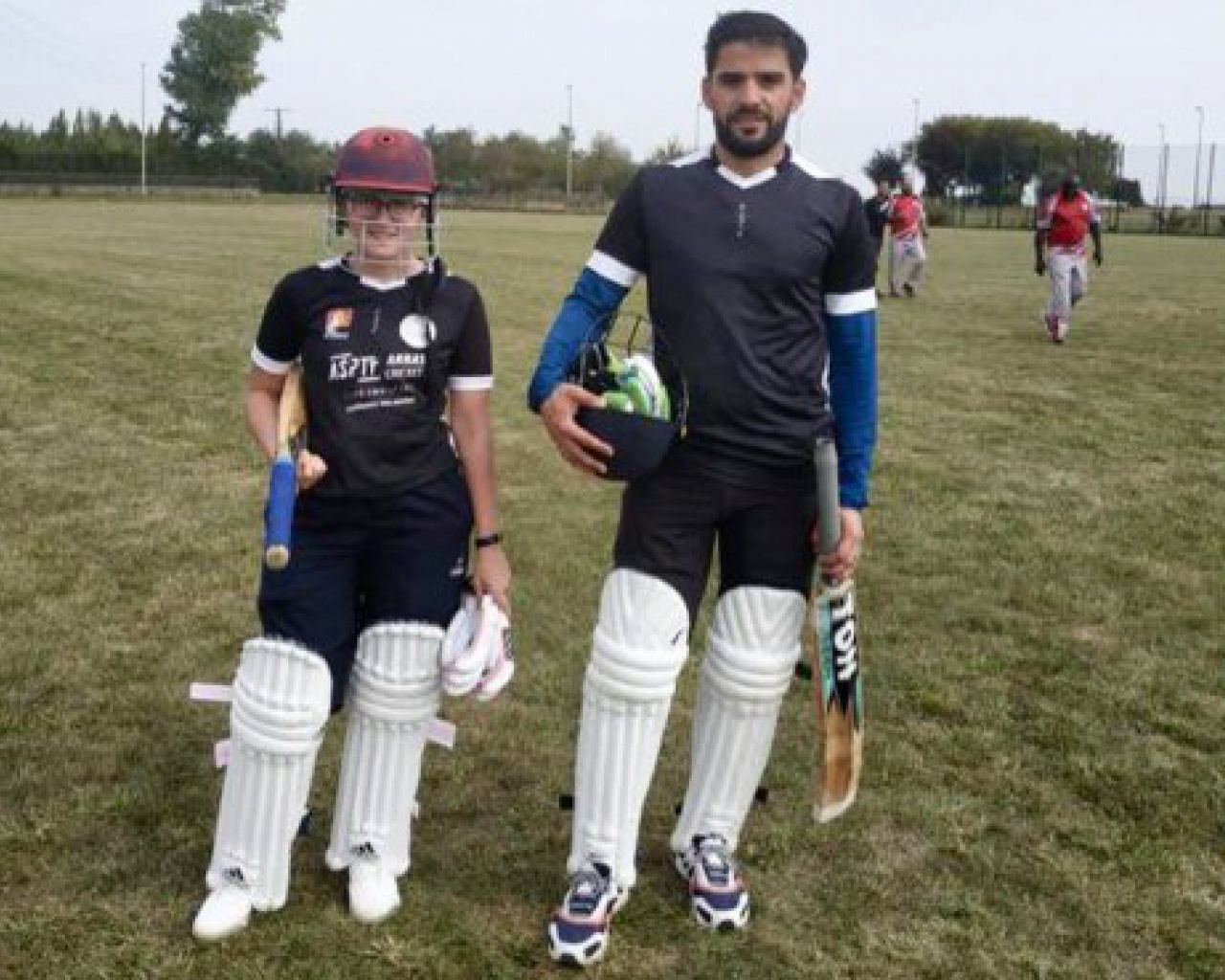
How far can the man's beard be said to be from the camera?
2.99 meters

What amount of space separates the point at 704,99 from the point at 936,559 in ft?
12.2

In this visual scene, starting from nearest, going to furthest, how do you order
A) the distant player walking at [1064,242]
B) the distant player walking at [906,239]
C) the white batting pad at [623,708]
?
the white batting pad at [623,708]
the distant player walking at [1064,242]
the distant player walking at [906,239]

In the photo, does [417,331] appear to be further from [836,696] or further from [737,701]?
[836,696]

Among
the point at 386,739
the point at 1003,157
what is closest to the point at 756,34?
the point at 386,739

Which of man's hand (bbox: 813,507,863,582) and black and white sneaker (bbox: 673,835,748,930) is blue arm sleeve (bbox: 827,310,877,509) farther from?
black and white sneaker (bbox: 673,835,748,930)

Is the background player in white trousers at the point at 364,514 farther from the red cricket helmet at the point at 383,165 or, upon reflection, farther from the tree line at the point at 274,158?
the tree line at the point at 274,158

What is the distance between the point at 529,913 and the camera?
10.6 ft

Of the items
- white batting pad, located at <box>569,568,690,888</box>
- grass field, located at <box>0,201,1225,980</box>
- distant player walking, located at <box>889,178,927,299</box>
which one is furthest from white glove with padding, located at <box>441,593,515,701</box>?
distant player walking, located at <box>889,178,927,299</box>

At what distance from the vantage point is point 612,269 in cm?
313

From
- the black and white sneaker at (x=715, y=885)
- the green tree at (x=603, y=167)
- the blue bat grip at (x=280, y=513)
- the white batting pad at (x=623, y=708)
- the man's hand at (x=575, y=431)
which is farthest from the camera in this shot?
the green tree at (x=603, y=167)

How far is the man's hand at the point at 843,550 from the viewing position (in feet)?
10.3

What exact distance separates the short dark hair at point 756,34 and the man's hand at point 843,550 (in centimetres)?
105

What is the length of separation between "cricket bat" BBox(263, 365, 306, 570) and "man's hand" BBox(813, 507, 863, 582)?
1218mm

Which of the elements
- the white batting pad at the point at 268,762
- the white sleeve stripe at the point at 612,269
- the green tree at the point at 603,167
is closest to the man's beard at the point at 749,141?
the white sleeve stripe at the point at 612,269
